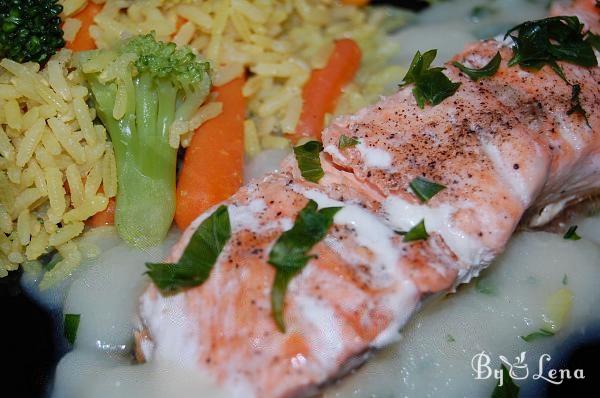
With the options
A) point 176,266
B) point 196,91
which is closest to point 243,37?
point 196,91

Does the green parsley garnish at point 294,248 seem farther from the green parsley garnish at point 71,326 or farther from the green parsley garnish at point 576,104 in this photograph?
the green parsley garnish at point 576,104

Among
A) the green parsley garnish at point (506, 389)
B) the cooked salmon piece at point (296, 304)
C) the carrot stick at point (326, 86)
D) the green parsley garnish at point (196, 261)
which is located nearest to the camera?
the cooked salmon piece at point (296, 304)

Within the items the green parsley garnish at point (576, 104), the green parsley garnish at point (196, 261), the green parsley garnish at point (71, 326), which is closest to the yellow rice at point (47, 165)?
the green parsley garnish at point (71, 326)

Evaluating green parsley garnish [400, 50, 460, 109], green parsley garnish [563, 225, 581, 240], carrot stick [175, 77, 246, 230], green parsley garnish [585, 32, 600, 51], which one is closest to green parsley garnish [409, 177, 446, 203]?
green parsley garnish [400, 50, 460, 109]

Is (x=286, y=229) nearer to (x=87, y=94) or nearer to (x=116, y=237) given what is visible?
(x=116, y=237)

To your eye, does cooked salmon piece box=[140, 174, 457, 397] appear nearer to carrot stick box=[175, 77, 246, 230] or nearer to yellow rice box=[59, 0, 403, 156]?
carrot stick box=[175, 77, 246, 230]

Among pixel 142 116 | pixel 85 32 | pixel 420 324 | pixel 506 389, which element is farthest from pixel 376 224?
pixel 85 32

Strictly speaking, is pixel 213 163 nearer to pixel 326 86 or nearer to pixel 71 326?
pixel 326 86
